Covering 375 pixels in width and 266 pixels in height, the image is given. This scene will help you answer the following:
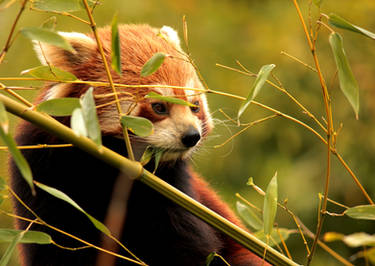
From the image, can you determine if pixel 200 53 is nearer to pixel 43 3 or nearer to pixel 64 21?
pixel 64 21

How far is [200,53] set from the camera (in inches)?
191

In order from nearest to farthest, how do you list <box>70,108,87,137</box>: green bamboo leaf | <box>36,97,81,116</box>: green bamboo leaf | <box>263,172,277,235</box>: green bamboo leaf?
<box>70,108,87,137</box>: green bamboo leaf → <box>36,97,81,116</box>: green bamboo leaf → <box>263,172,277,235</box>: green bamboo leaf

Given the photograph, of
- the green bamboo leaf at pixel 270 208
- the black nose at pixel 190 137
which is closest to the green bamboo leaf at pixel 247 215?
the green bamboo leaf at pixel 270 208

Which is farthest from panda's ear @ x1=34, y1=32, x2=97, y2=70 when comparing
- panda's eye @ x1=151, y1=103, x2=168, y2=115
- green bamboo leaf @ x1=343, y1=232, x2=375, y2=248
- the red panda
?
green bamboo leaf @ x1=343, y1=232, x2=375, y2=248

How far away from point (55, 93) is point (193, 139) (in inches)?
21.4

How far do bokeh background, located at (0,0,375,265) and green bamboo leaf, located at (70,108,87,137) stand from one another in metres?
3.00

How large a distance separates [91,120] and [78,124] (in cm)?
4

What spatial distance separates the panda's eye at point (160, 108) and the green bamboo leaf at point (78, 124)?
1.00 m

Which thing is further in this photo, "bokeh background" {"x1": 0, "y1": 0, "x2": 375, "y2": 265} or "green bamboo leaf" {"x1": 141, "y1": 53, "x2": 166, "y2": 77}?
"bokeh background" {"x1": 0, "y1": 0, "x2": 375, "y2": 265}

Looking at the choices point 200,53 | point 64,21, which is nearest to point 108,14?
point 64,21

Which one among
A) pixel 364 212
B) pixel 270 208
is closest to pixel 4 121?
pixel 270 208

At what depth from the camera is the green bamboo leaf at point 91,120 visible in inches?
43.9

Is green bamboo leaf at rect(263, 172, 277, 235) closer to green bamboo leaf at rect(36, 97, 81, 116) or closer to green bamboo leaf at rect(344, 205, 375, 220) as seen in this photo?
green bamboo leaf at rect(344, 205, 375, 220)

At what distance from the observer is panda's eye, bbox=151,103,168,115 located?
2145 mm
